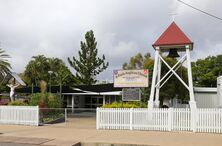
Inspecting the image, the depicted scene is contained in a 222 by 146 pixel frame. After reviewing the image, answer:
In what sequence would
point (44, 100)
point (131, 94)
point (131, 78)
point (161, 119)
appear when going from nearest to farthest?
point (161, 119), point (131, 94), point (131, 78), point (44, 100)

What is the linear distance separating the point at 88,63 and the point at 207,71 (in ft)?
73.0

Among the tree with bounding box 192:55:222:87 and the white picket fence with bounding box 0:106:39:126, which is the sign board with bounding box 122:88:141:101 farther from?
the tree with bounding box 192:55:222:87

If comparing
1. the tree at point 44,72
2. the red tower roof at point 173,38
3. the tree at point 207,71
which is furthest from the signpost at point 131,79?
the tree at point 207,71

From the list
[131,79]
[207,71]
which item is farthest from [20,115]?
[207,71]

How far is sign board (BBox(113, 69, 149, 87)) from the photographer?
22.0 metres

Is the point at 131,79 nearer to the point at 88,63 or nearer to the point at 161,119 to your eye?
the point at 161,119

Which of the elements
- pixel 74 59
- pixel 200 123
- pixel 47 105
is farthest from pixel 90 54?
pixel 200 123

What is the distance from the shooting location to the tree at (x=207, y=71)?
209 feet

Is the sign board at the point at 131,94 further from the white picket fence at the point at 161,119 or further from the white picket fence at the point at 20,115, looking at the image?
the white picket fence at the point at 20,115

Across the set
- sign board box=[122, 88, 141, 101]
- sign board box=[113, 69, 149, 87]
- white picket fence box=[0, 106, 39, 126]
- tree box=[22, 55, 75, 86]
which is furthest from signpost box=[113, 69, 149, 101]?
tree box=[22, 55, 75, 86]

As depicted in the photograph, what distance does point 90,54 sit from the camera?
6088cm

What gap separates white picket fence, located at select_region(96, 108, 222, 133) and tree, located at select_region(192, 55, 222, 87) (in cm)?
4610

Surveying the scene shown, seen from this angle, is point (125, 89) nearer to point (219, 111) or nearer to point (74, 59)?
point (219, 111)

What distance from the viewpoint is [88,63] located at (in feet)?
198
